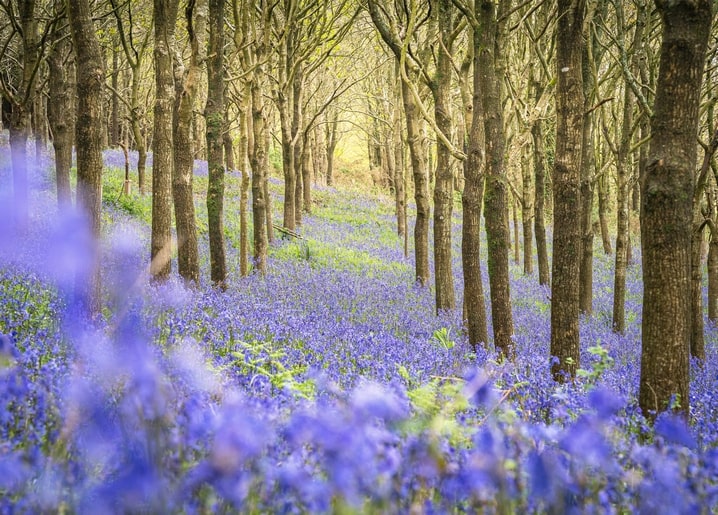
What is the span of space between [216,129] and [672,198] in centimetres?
→ 745

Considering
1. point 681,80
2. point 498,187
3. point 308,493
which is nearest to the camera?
point 308,493

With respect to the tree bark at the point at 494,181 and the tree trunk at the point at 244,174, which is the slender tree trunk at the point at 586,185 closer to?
the tree bark at the point at 494,181

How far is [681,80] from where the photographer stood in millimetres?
4379

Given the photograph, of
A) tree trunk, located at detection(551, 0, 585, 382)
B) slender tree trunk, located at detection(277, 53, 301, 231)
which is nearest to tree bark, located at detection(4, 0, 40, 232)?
slender tree trunk, located at detection(277, 53, 301, 231)

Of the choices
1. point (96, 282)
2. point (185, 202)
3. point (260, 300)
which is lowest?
point (260, 300)

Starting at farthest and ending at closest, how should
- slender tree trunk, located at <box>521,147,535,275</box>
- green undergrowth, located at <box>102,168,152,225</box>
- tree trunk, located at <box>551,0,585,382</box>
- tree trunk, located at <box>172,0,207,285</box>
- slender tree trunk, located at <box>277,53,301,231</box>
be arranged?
slender tree trunk, located at <box>521,147,535,275</box> < green undergrowth, located at <box>102,168,152,225</box> < slender tree trunk, located at <box>277,53,301,231</box> < tree trunk, located at <box>172,0,207,285</box> < tree trunk, located at <box>551,0,585,382</box>

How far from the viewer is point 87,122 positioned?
5.88 m

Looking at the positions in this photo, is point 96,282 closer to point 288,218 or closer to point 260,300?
point 260,300

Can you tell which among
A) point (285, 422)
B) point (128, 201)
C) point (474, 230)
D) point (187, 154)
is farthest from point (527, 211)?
point (285, 422)

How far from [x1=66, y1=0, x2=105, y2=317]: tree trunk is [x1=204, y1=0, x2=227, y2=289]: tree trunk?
3620 mm

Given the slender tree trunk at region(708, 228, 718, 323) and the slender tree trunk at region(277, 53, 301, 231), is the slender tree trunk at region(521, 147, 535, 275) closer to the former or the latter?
the slender tree trunk at region(708, 228, 718, 323)

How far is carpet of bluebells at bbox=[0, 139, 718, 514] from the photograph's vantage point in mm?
1990

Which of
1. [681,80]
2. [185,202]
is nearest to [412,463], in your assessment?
[681,80]

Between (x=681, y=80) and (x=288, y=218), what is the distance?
45.8 feet
